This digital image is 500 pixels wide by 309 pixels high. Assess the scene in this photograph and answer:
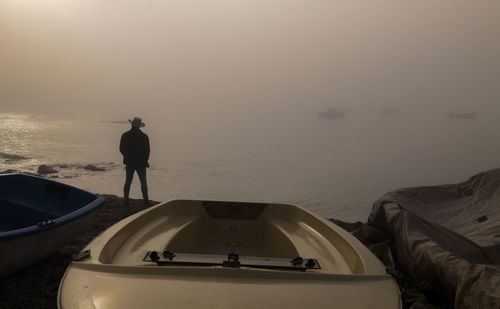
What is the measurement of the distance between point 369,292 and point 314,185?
27.6 metres

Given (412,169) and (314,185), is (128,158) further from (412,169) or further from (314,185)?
(412,169)

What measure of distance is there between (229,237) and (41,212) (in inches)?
148

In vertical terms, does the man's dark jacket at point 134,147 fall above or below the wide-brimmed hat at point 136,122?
below

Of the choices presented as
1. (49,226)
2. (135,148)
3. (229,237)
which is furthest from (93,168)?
(229,237)

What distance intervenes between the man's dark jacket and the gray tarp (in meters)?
5.52

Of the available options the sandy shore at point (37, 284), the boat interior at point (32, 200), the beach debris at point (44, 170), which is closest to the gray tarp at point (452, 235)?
the sandy shore at point (37, 284)

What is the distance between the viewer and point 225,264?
102 inches

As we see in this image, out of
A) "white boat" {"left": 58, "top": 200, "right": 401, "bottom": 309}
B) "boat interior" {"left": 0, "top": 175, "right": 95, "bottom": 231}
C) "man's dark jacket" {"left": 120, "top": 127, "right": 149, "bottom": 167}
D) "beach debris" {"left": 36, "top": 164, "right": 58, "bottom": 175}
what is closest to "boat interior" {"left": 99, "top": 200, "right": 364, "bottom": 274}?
"white boat" {"left": 58, "top": 200, "right": 401, "bottom": 309}

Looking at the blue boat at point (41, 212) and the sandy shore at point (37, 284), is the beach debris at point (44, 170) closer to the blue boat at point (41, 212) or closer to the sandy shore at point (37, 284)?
the blue boat at point (41, 212)

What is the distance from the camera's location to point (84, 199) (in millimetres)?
5988

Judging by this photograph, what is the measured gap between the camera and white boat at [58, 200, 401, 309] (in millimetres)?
2088

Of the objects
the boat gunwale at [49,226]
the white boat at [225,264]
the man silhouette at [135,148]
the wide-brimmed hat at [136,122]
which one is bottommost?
the boat gunwale at [49,226]

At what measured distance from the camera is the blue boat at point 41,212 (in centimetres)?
453

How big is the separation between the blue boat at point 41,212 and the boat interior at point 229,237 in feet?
5.51
